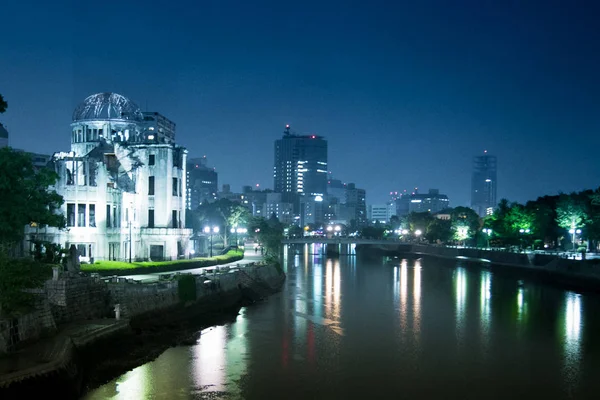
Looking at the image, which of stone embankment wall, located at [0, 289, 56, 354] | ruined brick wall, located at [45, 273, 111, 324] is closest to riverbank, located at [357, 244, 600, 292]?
ruined brick wall, located at [45, 273, 111, 324]

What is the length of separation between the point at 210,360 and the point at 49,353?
476 inches

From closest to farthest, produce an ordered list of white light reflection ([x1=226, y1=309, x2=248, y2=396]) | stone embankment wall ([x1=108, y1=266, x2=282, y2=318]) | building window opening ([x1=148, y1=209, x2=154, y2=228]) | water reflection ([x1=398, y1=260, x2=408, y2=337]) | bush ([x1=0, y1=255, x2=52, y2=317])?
bush ([x1=0, y1=255, x2=52, y2=317]) < white light reflection ([x1=226, y1=309, x2=248, y2=396]) < stone embankment wall ([x1=108, y1=266, x2=282, y2=318]) < water reflection ([x1=398, y1=260, x2=408, y2=337]) < building window opening ([x1=148, y1=209, x2=154, y2=228])

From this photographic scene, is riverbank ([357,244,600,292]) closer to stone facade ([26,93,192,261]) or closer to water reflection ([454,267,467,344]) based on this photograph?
A: water reflection ([454,267,467,344])

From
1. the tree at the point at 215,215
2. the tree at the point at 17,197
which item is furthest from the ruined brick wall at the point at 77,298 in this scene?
the tree at the point at 215,215

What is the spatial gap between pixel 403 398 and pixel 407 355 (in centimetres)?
954

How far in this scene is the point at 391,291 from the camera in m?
79.4

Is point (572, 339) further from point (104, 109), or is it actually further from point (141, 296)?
point (104, 109)

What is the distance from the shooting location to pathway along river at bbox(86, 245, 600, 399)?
33.7 m

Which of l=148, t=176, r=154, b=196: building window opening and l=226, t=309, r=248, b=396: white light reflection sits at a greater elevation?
l=148, t=176, r=154, b=196: building window opening

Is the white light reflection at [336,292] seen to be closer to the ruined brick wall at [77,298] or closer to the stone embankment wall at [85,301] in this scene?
the stone embankment wall at [85,301]

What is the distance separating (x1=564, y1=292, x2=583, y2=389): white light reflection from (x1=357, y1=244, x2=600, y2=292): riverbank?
24.0ft

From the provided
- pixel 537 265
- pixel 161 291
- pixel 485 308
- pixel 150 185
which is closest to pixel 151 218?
pixel 150 185

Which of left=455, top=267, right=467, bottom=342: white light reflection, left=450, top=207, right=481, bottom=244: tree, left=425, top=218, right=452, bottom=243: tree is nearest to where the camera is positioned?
left=455, top=267, right=467, bottom=342: white light reflection

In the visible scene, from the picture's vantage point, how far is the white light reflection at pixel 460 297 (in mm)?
53206
